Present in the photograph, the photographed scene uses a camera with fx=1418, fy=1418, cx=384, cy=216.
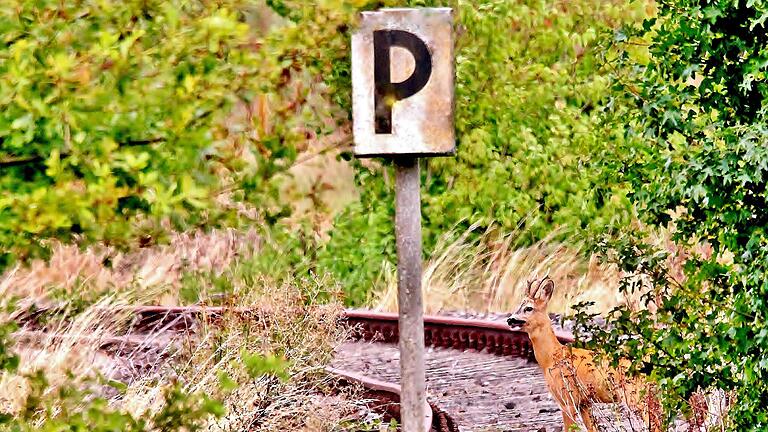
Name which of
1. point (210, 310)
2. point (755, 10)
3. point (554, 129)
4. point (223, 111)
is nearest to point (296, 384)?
point (210, 310)

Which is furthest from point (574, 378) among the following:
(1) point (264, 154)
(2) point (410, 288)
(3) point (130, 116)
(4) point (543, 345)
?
(3) point (130, 116)

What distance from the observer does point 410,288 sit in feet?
23.4

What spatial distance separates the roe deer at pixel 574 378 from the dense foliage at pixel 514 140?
20.7 feet

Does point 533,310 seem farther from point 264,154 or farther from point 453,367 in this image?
point 264,154

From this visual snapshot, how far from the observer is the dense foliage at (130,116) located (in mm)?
3678

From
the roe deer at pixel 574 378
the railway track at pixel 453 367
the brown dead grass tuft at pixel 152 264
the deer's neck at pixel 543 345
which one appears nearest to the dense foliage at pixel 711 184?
the roe deer at pixel 574 378

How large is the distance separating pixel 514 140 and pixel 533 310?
6.91 metres

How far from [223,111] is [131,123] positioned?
37cm

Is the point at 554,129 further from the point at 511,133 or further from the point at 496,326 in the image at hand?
the point at 496,326

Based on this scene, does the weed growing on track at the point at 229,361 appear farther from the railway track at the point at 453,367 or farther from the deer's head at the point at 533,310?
the deer's head at the point at 533,310

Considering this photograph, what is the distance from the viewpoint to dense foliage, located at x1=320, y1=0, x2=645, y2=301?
15.4 metres

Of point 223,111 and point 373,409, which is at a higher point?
point 223,111

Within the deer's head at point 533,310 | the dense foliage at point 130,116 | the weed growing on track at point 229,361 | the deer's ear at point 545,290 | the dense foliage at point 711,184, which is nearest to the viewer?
the dense foliage at point 130,116

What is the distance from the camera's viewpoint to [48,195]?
3.64 meters
